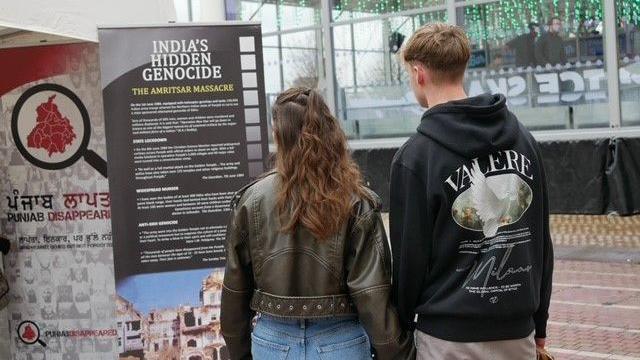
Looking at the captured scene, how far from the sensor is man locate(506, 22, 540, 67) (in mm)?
14625

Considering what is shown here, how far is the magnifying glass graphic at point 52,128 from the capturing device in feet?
15.2

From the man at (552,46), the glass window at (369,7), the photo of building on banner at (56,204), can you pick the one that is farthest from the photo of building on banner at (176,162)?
the glass window at (369,7)

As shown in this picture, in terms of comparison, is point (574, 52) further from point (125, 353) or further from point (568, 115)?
point (125, 353)

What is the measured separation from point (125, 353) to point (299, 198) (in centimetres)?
223

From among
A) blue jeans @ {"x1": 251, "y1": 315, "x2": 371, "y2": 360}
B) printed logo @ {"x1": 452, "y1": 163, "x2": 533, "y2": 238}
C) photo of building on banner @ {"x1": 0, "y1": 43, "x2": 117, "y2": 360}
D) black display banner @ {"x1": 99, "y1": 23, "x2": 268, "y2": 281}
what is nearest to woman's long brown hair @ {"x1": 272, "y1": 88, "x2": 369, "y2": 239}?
blue jeans @ {"x1": 251, "y1": 315, "x2": 371, "y2": 360}

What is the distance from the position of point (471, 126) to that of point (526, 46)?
1260 centimetres

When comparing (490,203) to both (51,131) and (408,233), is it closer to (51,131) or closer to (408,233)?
(408,233)

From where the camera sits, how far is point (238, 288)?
300 cm

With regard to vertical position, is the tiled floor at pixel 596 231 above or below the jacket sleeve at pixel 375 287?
below

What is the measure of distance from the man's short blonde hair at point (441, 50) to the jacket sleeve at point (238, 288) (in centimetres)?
76

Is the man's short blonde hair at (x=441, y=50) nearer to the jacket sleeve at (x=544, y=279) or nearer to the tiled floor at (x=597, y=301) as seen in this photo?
the jacket sleeve at (x=544, y=279)

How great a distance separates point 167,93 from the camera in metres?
4.51

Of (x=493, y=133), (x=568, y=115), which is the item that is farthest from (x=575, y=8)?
(x=493, y=133)

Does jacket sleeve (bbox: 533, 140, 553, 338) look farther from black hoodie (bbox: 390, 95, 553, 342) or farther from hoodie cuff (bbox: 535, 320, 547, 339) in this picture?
black hoodie (bbox: 390, 95, 553, 342)
